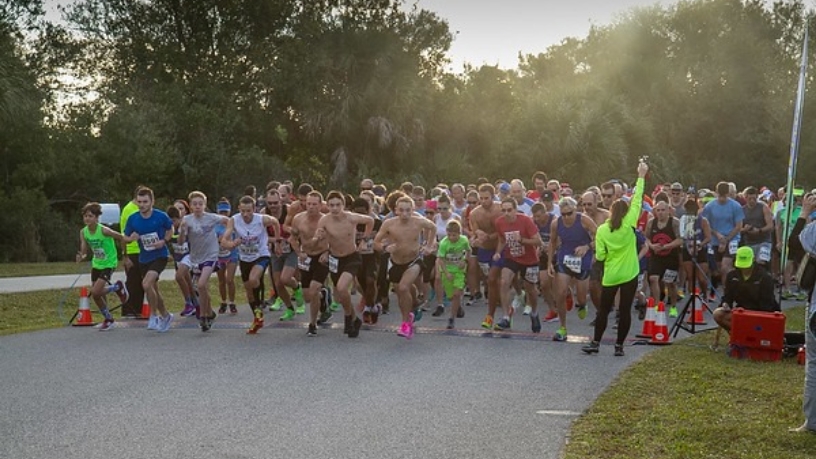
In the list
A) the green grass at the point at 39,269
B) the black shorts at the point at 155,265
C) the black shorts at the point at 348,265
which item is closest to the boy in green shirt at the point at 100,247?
the black shorts at the point at 155,265

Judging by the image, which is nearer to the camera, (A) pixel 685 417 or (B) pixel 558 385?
(A) pixel 685 417

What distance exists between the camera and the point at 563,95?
1609 inches

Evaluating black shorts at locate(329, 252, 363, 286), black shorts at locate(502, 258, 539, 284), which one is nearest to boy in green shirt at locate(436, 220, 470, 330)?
black shorts at locate(502, 258, 539, 284)

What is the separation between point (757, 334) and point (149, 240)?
27.5ft

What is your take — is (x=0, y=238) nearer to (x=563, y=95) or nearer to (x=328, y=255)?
(x=328, y=255)

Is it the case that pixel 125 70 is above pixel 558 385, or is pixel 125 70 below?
above

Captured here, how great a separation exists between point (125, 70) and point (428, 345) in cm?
3461

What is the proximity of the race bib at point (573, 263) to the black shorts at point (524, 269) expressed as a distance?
25.2 inches

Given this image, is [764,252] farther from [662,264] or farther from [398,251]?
[398,251]

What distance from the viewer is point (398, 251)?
13430 millimetres

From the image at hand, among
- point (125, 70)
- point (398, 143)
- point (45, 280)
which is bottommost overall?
point (45, 280)

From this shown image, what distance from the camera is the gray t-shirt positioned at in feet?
46.1

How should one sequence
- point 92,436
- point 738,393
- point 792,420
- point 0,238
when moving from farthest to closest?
point 0,238
point 738,393
point 792,420
point 92,436

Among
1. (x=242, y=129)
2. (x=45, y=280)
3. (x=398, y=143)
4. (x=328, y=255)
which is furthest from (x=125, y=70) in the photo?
(x=328, y=255)
